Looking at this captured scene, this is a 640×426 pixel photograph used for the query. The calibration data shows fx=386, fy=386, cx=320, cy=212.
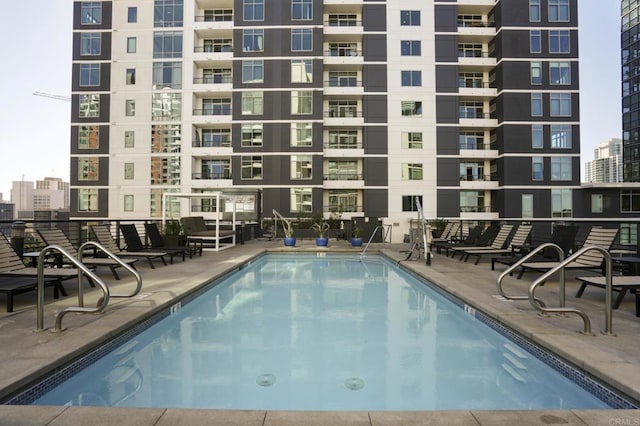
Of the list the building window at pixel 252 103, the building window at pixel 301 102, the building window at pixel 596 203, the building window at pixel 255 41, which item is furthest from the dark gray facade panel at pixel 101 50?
the building window at pixel 596 203

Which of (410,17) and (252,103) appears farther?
(410,17)

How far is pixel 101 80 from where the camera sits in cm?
3120

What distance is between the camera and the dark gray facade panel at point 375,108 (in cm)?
3025

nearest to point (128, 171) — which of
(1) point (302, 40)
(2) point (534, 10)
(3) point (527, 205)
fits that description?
(1) point (302, 40)

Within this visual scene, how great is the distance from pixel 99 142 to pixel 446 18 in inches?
1159

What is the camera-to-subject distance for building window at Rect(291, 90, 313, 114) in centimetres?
2934

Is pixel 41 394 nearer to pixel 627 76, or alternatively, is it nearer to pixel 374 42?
pixel 374 42

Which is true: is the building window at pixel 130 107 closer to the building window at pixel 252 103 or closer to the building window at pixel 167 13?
the building window at pixel 167 13

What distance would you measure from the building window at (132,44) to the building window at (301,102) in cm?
1355

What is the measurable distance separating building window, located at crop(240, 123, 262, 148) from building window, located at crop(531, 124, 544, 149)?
2096 centimetres

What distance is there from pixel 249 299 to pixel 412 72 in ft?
90.5

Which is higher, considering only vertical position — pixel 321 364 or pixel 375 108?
pixel 375 108

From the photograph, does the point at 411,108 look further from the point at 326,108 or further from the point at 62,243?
the point at 62,243

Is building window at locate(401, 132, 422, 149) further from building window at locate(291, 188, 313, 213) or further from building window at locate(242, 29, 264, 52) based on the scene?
building window at locate(242, 29, 264, 52)
